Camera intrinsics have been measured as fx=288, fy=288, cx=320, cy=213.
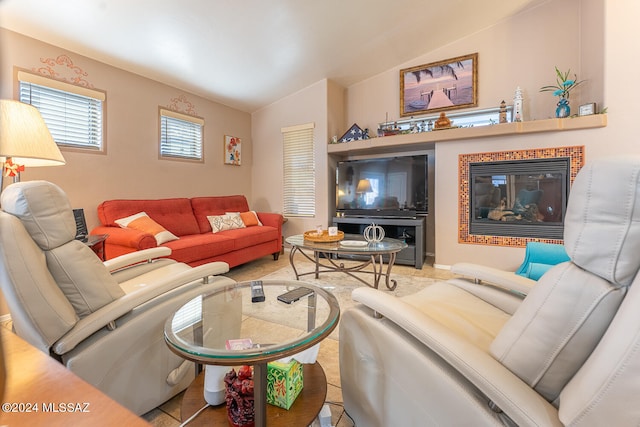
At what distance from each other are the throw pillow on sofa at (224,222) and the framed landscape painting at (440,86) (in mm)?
2844

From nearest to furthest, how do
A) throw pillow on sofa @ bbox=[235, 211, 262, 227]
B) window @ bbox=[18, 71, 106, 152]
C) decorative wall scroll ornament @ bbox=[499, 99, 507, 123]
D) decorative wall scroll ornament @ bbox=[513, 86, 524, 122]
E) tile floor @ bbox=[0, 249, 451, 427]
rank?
tile floor @ bbox=[0, 249, 451, 427] → window @ bbox=[18, 71, 106, 152] → decorative wall scroll ornament @ bbox=[513, 86, 524, 122] → decorative wall scroll ornament @ bbox=[499, 99, 507, 123] → throw pillow on sofa @ bbox=[235, 211, 262, 227]

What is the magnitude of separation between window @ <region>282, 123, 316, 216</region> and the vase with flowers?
301 centimetres

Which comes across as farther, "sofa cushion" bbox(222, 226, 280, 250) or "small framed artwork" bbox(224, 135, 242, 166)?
"small framed artwork" bbox(224, 135, 242, 166)

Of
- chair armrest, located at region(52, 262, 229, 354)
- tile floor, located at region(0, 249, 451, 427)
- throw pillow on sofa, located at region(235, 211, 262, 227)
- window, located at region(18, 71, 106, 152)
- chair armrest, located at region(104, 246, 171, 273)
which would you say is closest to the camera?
chair armrest, located at region(52, 262, 229, 354)

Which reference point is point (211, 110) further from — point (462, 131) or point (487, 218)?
point (487, 218)

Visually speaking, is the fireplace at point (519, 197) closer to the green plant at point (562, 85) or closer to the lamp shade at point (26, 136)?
the green plant at point (562, 85)

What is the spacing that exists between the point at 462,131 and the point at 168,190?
3.76 metres

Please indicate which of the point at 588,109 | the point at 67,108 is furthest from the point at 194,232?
the point at 588,109

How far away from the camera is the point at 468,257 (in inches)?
140

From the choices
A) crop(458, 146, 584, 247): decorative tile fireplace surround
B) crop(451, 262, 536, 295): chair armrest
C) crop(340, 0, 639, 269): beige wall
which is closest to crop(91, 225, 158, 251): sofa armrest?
crop(451, 262, 536, 295): chair armrest

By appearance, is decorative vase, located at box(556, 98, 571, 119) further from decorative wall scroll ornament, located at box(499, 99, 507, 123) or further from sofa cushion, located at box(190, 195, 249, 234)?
sofa cushion, located at box(190, 195, 249, 234)

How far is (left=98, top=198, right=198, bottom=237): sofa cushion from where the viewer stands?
2.95 m

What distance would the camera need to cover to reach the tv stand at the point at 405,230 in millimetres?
3680

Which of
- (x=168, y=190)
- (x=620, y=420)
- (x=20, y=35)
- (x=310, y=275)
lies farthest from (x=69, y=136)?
(x=620, y=420)
